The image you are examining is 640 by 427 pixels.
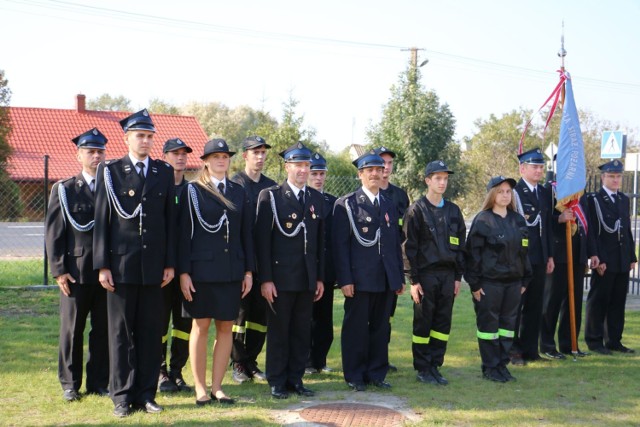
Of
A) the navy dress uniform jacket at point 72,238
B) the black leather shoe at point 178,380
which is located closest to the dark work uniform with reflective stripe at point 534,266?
the black leather shoe at point 178,380

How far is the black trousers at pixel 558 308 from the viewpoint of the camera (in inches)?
336

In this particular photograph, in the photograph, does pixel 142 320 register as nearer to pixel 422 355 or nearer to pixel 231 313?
pixel 231 313

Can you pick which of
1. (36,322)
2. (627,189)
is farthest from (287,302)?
(627,189)

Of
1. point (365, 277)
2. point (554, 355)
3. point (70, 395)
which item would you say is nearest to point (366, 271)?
point (365, 277)

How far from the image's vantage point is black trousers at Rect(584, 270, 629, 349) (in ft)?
29.3

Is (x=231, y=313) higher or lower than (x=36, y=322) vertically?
higher

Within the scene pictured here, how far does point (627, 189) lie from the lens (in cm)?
1405

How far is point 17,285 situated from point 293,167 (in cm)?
735

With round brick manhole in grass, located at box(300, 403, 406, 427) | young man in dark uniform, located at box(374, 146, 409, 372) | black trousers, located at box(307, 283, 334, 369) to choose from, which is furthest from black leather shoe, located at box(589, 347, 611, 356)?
round brick manhole in grass, located at box(300, 403, 406, 427)

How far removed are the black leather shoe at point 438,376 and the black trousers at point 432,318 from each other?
0.05 metres

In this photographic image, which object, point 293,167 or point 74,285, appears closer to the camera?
point 74,285

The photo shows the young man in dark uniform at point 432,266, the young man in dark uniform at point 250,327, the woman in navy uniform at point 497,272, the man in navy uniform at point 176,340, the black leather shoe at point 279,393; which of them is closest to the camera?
the black leather shoe at point 279,393

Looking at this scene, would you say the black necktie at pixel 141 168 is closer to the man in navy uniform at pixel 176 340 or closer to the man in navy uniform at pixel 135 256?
the man in navy uniform at pixel 135 256

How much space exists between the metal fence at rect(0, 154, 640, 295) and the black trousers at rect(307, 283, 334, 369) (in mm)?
7512
